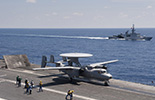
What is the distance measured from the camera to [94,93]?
3064 centimetres

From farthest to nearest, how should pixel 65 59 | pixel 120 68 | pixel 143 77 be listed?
1. pixel 120 68
2. pixel 143 77
3. pixel 65 59

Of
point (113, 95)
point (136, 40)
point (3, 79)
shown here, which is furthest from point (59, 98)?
point (136, 40)

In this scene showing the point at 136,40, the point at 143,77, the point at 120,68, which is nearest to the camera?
the point at 143,77

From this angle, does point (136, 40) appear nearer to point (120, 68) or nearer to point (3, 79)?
point (120, 68)

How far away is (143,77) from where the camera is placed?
2490 inches

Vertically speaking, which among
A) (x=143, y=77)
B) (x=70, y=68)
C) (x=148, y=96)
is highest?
(x=70, y=68)

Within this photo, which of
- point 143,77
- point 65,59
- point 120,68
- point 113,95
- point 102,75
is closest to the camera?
point 113,95

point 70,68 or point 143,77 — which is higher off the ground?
point 70,68

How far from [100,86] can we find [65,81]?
7.37m

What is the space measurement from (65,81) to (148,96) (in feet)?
51.9

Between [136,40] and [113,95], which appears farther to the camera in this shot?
[136,40]

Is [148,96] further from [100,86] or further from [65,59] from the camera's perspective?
[65,59]

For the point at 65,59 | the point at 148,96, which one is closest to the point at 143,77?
the point at 65,59

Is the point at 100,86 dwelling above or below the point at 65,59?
below
